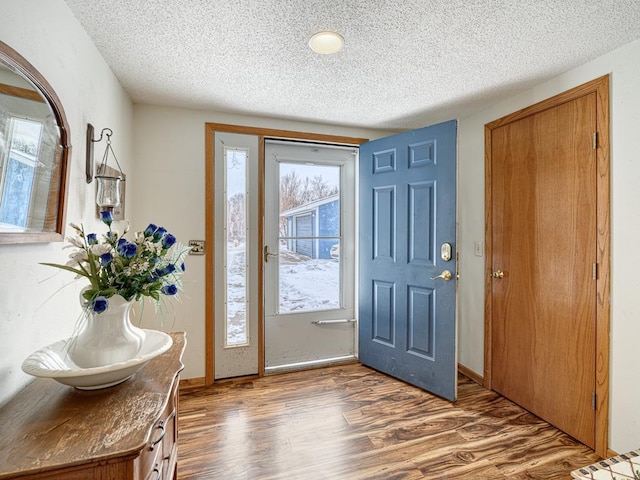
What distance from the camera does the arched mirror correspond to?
89 centimetres

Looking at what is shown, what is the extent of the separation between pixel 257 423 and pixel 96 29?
2.33 metres

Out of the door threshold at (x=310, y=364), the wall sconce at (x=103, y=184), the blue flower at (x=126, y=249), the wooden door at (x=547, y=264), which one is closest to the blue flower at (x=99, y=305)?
the blue flower at (x=126, y=249)

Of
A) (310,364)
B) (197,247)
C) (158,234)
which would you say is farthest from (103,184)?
(310,364)

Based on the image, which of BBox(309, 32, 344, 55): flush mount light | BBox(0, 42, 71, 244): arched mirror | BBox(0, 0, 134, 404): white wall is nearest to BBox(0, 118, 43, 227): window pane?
BBox(0, 42, 71, 244): arched mirror

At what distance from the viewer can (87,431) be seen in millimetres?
802

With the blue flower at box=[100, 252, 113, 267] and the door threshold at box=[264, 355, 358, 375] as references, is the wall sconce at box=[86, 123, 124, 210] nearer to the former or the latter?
the blue flower at box=[100, 252, 113, 267]

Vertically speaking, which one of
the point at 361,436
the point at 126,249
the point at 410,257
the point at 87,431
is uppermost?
the point at 126,249

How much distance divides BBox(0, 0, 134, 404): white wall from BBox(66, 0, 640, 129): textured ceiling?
0.18 metres

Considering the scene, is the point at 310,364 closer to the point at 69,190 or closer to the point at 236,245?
the point at 236,245

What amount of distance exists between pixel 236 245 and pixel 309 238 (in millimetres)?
645

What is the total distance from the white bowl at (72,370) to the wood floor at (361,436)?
94 cm

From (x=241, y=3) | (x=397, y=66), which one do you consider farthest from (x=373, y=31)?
(x=241, y=3)

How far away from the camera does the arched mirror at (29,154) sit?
891 millimetres

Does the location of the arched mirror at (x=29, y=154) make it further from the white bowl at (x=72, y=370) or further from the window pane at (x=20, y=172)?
the white bowl at (x=72, y=370)
